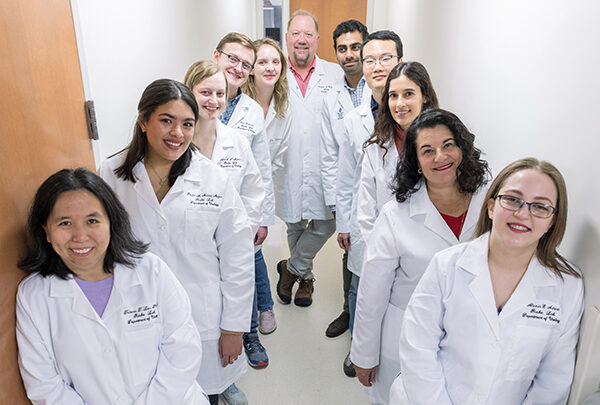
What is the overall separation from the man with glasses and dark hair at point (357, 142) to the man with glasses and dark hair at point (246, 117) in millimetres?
406

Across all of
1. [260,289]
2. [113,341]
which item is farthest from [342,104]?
[113,341]

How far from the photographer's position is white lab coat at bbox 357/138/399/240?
5.83 feet

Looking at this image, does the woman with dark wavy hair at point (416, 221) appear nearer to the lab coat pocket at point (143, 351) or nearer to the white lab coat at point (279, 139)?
the lab coat pocket at point (143, 351)

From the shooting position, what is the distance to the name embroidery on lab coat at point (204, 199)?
1.43 m

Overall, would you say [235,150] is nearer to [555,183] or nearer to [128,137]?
[128,137]

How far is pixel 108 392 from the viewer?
A: 1123 millimetres

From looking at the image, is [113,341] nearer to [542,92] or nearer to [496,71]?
A: [542,92]

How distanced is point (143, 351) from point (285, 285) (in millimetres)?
1631

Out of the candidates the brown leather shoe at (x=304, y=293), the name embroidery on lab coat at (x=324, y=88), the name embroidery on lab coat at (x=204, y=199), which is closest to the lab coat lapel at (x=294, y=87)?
the name embroidery on lab coat at (x=324, y=88)

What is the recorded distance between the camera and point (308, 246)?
2703mm

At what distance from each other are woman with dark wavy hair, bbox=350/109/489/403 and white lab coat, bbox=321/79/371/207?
41.4 inches

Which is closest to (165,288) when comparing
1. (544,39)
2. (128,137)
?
(128,137)

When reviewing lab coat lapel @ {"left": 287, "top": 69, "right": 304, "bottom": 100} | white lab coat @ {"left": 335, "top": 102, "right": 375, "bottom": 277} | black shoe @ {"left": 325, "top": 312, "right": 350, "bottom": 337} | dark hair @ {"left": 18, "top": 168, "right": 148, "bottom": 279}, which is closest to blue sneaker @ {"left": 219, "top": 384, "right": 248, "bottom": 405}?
black shoe @ {"left": 325, "top": 312, "right": 350, "bottom": 337}

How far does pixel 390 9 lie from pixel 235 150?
3.21 meters
